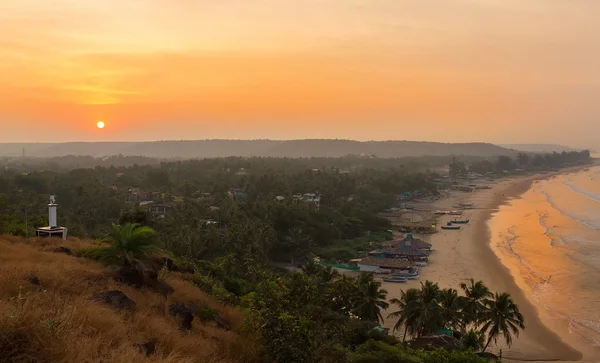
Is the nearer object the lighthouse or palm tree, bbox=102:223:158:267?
palm tree, bbox=102:223:158:267

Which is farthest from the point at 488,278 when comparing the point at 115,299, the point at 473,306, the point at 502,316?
the point at 115,299

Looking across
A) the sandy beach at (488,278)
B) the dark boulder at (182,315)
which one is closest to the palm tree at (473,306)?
the sandy beach at (488,278)

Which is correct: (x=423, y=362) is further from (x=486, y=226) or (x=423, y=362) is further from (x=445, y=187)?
(x=445, y=187)

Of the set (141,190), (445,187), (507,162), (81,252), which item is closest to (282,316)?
(81,252)

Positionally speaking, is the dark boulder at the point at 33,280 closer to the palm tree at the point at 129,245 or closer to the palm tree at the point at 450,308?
the palm tree at the point at 129,245

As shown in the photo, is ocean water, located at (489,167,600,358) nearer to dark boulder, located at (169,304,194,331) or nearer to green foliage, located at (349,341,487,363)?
green foliage, located at (349,341,487,363)

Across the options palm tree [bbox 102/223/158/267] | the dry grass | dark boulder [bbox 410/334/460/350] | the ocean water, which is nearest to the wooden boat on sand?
the ocean water
